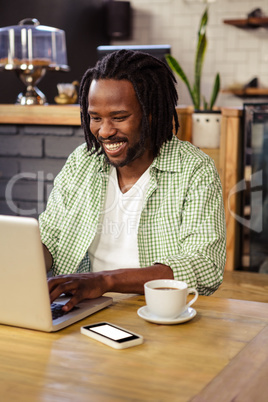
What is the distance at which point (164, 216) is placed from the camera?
1.69 m

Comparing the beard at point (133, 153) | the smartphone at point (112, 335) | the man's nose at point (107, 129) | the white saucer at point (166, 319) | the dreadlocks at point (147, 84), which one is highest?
the dreadlocks at point (147, 84)

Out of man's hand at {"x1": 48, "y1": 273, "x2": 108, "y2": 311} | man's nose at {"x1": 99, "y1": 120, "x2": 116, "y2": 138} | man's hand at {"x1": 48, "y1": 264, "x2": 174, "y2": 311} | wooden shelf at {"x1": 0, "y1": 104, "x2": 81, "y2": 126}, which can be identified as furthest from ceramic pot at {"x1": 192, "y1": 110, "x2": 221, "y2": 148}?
man's hand at {"x1": 48, "y1": 273, "x2": 108, "y2": 311}

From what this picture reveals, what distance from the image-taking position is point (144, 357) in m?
1.00

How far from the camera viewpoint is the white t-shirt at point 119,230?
175 centimetres

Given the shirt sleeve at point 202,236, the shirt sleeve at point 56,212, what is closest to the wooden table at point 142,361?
the shirt sleeve at point 202,236

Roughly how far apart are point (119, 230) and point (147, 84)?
0.43m

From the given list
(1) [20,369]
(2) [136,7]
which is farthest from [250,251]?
(2) [136,7]

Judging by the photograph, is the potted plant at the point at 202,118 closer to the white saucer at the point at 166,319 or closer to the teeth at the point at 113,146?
the teeth at the point at 113,146

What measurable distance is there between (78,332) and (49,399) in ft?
0.95

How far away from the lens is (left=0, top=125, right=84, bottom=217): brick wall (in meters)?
2.85

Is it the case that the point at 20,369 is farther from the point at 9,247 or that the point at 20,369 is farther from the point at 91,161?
the point at 91,161

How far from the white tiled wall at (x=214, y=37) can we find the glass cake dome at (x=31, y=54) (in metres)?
3.40

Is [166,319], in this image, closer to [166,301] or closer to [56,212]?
[166,301]

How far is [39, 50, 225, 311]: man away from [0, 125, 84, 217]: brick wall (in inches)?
37.5
